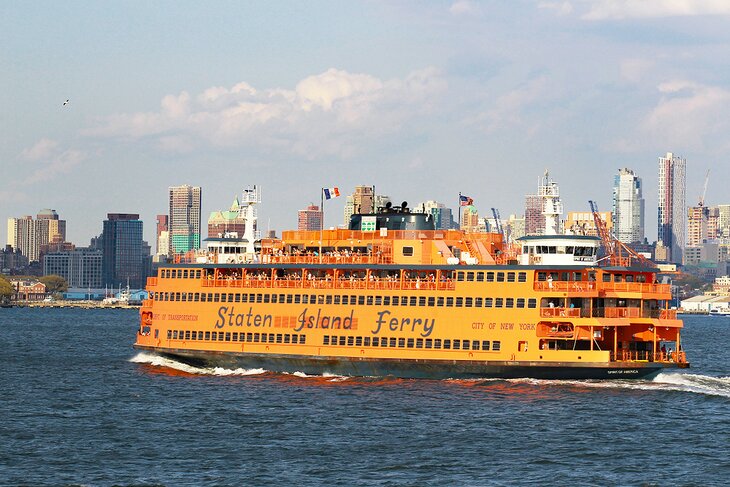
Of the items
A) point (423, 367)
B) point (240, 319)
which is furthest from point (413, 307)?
point (240, 319)

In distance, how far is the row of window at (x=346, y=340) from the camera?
2276 inches

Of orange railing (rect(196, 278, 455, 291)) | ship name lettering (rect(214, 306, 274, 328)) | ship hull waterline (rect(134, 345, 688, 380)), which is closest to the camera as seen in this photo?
ship hull waterline (rect(134, 345, 688, 380))

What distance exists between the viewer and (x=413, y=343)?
59.3 m

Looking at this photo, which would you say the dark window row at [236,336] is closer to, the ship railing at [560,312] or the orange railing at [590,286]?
the ship railing at [560,312]

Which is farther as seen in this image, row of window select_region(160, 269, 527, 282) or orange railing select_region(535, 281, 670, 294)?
row of window select_region(160, 269, 527, 282)

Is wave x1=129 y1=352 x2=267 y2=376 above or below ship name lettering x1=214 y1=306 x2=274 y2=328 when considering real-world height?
below

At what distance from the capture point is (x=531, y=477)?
128ft

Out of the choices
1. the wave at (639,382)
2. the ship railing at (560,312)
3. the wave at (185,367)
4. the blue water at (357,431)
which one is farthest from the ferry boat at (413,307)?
the blue water at (357,431)

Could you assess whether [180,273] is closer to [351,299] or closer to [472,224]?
[351,299]

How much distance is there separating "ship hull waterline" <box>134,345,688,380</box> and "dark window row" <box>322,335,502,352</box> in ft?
2.14

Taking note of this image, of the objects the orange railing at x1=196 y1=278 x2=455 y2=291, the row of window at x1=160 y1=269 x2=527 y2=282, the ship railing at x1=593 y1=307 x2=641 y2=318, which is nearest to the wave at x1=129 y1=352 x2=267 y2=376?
the orange railing at x1=196 y1=278 x2=455 y2=291

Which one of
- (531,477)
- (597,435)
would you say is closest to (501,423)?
(597,435)

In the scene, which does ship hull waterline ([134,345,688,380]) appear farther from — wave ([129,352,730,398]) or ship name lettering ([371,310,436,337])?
ship name lettering ([371,310,436,337])

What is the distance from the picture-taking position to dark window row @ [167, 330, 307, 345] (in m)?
63.6
